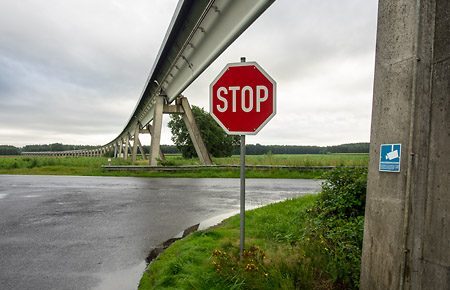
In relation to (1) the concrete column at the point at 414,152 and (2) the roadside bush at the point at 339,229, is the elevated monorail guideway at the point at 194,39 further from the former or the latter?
(1) the concrete column at the point at 414,152

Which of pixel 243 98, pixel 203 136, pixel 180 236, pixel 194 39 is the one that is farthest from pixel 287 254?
pixel 203 136

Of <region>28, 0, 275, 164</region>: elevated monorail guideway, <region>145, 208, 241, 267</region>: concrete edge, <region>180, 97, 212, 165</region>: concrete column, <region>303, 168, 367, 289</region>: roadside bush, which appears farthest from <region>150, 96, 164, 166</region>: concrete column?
<region>303, 168, 367, 289</region>: roadside bush

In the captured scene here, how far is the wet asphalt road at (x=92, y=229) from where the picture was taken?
448 cm

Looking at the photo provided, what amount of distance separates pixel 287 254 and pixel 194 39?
503 inches

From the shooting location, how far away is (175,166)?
70.5 ft

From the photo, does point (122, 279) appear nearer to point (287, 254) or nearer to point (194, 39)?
point (287, 254)

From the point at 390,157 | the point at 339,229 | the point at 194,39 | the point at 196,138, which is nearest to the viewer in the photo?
the point at 390,157

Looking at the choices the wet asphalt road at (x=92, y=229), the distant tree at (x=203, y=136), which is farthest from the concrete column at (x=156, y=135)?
the distant tree at (x=203, y=136)

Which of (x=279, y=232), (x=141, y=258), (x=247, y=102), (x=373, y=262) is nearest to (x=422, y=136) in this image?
(x=373, y=262)

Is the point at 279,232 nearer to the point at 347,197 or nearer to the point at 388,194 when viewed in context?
the point at 347,197

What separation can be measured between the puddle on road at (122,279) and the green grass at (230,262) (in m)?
0.16

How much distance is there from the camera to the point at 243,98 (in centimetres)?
385

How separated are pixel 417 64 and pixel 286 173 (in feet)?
59.8

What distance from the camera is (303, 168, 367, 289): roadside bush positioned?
140 inches
